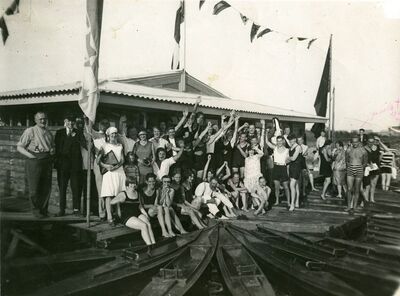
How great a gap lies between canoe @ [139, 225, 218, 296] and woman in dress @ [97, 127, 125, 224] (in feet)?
4.34

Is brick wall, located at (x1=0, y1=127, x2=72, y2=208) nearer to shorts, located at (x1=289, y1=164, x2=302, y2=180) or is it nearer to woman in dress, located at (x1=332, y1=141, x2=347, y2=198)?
shorts, located at (x1=289, y1=164, x2=302, y2=180)

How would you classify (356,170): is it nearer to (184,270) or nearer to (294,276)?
(294,276)

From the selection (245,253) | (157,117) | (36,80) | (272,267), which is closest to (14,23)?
(36,80)

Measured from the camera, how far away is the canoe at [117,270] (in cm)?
382

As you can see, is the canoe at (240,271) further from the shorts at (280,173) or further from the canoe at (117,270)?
the shorts at (280,173)

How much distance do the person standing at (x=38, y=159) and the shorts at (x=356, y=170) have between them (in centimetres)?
576

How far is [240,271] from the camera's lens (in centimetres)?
428

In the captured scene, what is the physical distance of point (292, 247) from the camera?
17.2 ft

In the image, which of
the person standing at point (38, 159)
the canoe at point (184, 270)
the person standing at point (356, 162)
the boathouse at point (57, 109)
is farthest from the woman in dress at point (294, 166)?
the person standing at point (38, 159)

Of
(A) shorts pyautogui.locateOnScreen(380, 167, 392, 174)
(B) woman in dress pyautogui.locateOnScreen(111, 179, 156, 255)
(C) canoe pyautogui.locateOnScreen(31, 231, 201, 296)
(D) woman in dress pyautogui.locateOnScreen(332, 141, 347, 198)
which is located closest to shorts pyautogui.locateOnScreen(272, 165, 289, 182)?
(D) woman in dress pyautogui.locateOnScreen(332, 141, 347, 198)

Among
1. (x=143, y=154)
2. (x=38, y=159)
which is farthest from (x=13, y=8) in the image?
(x=143, y=154)

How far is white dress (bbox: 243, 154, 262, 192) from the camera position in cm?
709

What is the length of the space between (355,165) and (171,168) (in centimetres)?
385

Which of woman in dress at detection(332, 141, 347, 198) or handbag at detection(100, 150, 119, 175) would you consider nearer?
handbag at detection(100, 150, 119, 175)
